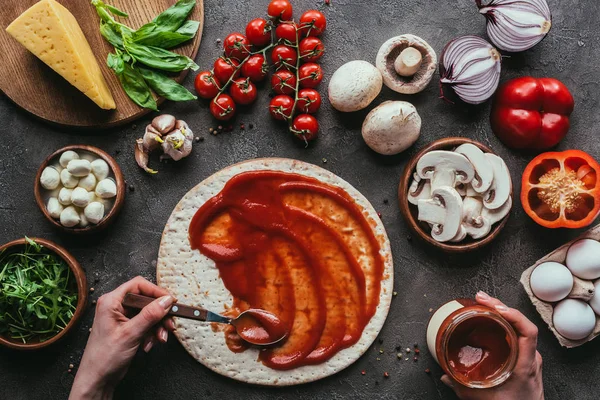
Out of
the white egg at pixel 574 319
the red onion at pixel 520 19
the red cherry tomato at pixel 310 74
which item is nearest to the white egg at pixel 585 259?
the white egg at pixel 574 319

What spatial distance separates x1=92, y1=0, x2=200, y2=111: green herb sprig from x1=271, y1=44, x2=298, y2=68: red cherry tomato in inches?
16.1

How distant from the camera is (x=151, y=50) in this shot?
9.10 feet

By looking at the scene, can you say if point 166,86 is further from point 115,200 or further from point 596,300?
point 596,300

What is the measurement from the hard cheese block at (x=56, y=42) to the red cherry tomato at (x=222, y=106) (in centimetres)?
55

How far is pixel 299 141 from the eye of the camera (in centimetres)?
290

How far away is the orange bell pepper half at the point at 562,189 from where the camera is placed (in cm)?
265

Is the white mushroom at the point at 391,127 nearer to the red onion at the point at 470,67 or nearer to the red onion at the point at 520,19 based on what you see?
the red onion at the point at 470,67

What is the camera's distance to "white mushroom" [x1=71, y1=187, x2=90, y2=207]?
8.75 feet

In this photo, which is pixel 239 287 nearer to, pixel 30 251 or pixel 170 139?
pixel 170 139

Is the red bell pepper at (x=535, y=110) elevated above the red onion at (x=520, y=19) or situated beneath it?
situated beneath

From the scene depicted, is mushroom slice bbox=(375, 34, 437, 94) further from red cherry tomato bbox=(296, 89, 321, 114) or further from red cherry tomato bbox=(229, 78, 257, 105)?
red cherry tomato bbox=(229, 78, 257, 105)

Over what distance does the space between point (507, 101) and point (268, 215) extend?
1342 millimetres

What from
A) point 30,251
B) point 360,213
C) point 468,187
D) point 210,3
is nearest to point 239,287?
point 360,213

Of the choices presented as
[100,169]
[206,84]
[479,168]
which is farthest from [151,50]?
[479,168]
